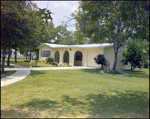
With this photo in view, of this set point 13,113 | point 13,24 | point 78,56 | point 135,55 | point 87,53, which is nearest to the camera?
point 13,113

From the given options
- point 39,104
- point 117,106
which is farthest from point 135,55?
point 39,104

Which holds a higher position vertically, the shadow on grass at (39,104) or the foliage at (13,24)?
the foliage at (13,24)

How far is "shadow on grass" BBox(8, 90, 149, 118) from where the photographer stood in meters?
4.39

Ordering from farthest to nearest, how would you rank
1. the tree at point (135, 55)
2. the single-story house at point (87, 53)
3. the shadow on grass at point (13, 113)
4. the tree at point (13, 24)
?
the single-story house at point (87, 53)
the tree at point (135, 55)
the tree at point (13, 24)
the shadow on grass at point (13, 113)

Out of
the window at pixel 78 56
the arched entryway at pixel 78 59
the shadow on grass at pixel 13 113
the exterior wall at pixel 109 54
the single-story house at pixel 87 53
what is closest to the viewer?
the shadow on grass at pixel 13 113

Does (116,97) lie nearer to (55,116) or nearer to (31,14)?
(55,116)

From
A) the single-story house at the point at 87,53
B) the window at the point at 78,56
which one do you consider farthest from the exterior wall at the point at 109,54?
the window at the point at 78,56

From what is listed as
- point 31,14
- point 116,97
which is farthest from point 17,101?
point 31,14

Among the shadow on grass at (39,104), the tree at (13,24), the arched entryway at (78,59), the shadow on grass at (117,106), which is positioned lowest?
the shadow on grass at (117,106)

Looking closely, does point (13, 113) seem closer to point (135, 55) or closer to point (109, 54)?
point (135, 55)

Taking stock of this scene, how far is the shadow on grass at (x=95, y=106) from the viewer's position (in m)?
4.39

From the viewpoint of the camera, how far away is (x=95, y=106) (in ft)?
16.3

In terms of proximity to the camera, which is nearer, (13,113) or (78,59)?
(13,113)

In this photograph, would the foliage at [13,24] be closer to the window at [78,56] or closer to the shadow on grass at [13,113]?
the shadow on grass at [13,113]
